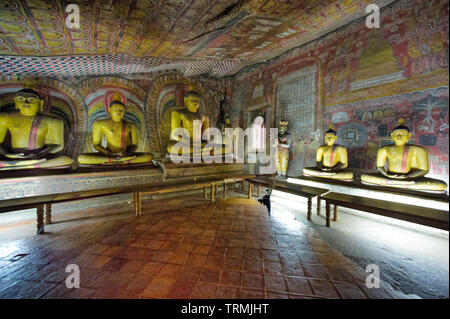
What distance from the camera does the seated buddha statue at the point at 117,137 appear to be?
4195 millimetres

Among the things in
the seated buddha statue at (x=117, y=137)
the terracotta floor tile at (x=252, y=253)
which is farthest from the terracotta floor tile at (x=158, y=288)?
the seated buddha statue at (x=117, y=137)

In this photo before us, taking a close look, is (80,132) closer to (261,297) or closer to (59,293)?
(59,293)

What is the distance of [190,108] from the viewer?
5652 mm

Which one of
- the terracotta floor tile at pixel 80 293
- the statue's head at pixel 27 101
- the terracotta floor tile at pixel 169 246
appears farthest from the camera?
the statue's head at pixel 27 101

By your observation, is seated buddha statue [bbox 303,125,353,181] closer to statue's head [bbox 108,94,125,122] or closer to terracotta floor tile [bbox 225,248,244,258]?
terracotta floor tile [bbox 225,248,244,258]

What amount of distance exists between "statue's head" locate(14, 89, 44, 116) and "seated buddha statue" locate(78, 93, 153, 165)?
105 centimetres

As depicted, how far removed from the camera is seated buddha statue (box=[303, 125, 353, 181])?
12.7 feet

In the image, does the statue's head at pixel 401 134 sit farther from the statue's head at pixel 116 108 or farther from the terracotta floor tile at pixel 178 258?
the statue's head at pixel 116 108

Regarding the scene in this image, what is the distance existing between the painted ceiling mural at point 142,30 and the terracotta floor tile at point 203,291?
12.2 feet

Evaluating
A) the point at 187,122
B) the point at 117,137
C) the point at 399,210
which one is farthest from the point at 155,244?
the point at 187,122

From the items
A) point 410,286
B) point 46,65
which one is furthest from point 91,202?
point 410,286

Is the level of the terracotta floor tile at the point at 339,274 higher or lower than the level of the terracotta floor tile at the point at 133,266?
lower

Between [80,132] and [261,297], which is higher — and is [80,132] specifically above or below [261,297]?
above
